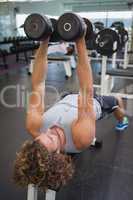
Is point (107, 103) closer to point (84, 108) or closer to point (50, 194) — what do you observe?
point (84, 108)

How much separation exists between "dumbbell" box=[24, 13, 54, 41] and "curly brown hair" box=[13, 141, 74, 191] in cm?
61

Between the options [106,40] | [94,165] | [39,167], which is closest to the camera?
Answer: [39,167]

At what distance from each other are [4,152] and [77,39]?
1.40m

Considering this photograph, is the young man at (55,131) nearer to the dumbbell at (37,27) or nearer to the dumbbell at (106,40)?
the dumbbell at (37,27)

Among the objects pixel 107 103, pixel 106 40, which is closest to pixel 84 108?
pixel 107 103

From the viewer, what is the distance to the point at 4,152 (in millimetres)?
2242

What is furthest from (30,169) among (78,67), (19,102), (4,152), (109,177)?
Answer: (19,102)

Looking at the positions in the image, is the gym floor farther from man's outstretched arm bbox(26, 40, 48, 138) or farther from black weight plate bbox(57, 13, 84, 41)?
black weight plate bbox(57, 13, 84, 41)

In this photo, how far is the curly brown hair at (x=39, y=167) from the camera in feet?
3.66

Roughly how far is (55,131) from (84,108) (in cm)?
21

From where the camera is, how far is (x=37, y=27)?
1.33 metres

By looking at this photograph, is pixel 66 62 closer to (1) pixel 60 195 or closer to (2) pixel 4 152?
(2) pixel 4 152

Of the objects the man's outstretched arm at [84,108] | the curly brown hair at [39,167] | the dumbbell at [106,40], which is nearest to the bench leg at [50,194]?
the curly brown hair at [39,167]

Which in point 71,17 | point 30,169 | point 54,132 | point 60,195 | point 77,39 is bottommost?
point 60,195
